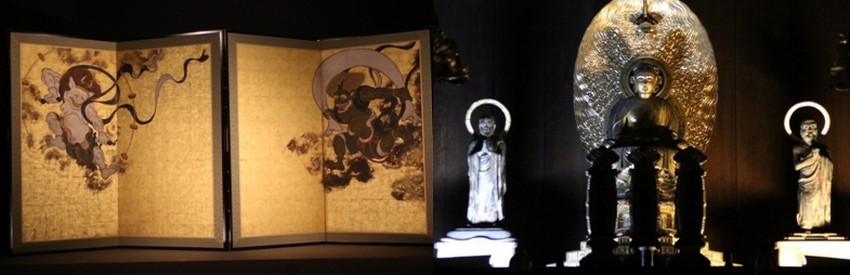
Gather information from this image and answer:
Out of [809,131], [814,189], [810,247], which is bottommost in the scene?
[810,247]

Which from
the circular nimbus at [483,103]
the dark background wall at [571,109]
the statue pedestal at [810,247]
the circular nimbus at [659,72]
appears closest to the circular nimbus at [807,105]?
the dark background wall at [571,109]

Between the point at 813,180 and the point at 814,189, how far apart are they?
5cm

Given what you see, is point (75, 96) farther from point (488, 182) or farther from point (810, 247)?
point (810, 247)

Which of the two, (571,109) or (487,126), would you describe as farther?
(571,109)

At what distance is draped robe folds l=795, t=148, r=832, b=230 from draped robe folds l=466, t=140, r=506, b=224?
5.58 ft

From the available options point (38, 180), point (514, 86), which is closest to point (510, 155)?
point (514, 86)

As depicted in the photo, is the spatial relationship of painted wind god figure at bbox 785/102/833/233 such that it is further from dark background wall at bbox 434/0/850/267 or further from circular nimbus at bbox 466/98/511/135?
circular nimbus at bbox 466/98/511/135

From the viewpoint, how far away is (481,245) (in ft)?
23.5

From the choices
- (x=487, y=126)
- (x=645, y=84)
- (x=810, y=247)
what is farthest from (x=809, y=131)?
(x=487, y=126)

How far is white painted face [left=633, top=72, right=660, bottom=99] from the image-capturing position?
6.99 meters

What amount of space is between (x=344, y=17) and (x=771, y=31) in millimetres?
2692

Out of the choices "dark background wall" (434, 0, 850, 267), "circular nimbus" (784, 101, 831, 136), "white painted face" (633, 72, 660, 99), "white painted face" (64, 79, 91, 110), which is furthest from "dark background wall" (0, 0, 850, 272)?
"white painted face" (64, 79, 91, 110)

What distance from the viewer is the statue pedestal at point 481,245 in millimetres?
7117

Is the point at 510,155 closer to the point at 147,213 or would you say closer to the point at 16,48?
the point at 147,213
